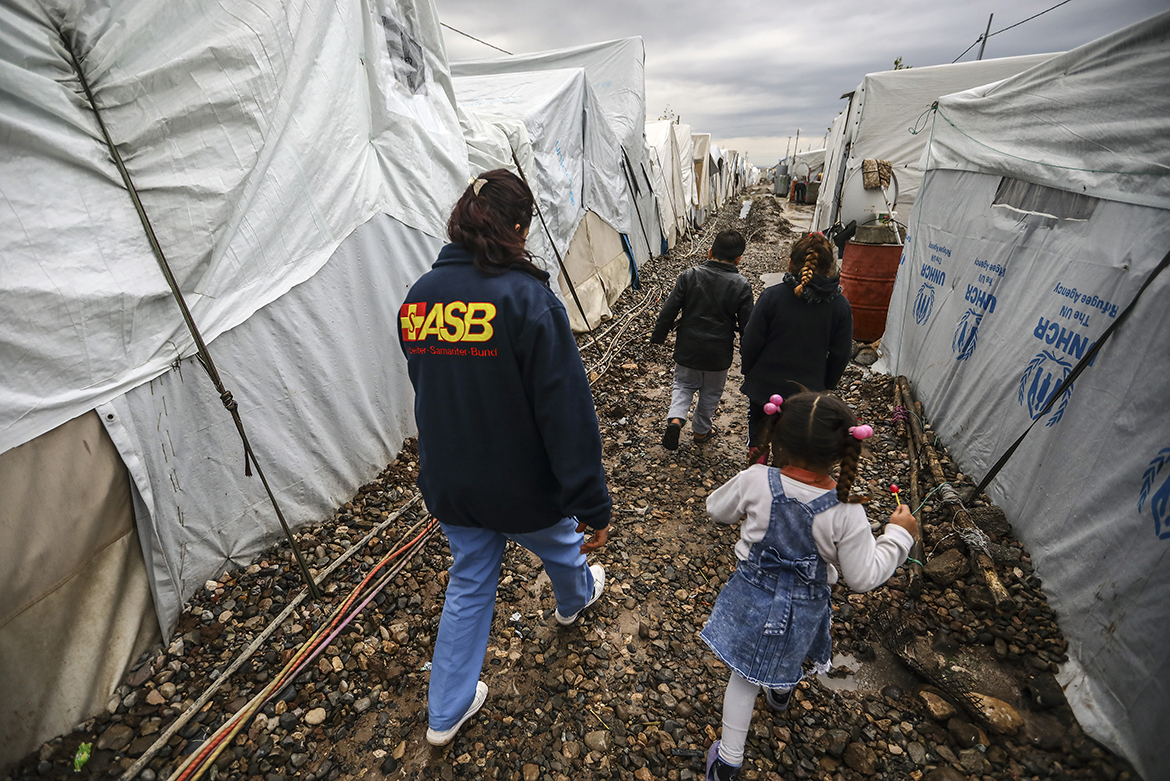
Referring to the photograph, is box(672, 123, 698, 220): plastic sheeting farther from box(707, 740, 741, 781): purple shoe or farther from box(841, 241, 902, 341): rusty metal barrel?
box(707, 740, 741, 781): purple shoe

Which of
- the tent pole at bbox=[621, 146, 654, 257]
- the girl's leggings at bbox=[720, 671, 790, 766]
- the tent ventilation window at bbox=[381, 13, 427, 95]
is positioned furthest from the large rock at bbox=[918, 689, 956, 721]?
the tent pole at bbox=[621, 146, 654, 257]

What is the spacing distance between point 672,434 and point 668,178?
12.8m

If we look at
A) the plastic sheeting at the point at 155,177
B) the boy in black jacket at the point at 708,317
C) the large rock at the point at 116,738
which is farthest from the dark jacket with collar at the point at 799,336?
the large rock at the point at 116,738

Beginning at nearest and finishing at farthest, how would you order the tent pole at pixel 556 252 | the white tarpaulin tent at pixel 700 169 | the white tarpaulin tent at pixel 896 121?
1. the tent pole at pixel 556 252
2. the white tarpaulin tent at pixel 896 121
3. the white tarpaulin tent at pixel 700 169

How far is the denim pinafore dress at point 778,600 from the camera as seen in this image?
168 cm

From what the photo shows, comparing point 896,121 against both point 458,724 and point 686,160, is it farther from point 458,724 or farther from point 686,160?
point 458,724

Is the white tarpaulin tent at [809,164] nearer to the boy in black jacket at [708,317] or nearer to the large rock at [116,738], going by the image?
the boy in black jacket at [708,317]

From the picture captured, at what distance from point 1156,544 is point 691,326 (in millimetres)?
2773

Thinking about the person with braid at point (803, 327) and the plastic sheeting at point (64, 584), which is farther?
the person with braid at point (803, 327)

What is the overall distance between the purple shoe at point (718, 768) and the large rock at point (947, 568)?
174cm

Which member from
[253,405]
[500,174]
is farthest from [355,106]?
[500,174]

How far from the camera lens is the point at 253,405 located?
2.82m

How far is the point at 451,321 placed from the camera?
168cm

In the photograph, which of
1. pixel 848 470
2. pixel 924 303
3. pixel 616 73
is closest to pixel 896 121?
pixel 616 73
